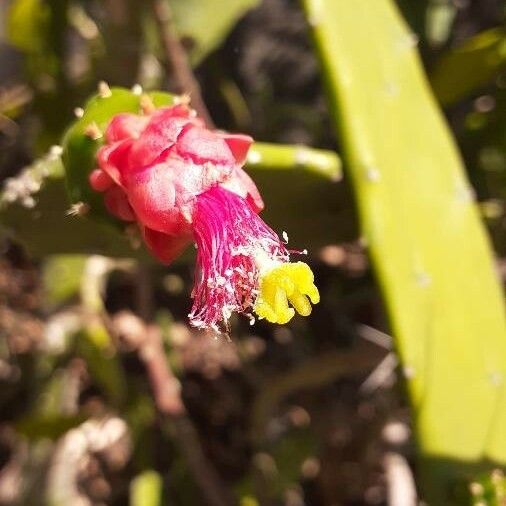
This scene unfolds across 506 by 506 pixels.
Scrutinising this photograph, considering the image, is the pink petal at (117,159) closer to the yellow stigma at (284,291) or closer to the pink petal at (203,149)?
the pink petal at (203,149)

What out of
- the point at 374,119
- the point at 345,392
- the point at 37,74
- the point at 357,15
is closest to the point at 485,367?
the point at 374,119

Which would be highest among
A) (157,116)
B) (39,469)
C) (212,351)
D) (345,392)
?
(157,116)

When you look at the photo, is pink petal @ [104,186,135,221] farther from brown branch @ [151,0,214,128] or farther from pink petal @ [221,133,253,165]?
brown branch @ [151,0,214,128]

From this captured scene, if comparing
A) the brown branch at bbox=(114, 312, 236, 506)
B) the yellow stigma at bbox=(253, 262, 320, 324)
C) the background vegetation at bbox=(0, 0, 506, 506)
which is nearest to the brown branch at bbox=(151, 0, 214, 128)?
the background vegetation at bbox=(0, 0, 506, 506)

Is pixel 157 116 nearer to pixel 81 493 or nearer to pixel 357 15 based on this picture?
pixel 357 15

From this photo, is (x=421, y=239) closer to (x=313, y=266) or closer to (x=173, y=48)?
(x=173, y=48)

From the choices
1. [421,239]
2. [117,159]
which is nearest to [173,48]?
[421,239]

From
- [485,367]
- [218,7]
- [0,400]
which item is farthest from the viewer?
[0,400]
